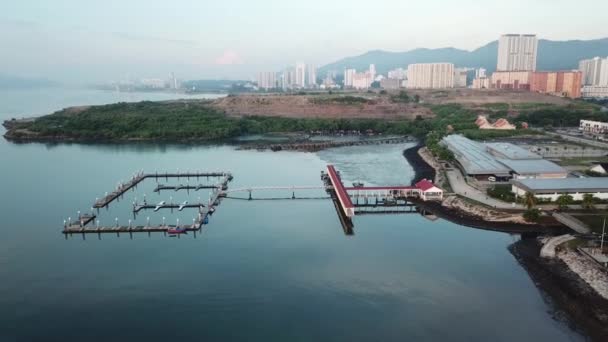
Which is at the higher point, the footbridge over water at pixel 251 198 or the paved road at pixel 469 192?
the paved road at pixel 469 192

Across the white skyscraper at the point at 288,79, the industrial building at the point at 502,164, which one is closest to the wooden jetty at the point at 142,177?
the industrial building at the point at 502,164

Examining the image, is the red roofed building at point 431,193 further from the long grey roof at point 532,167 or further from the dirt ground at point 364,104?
the dirt ground at point 364,104

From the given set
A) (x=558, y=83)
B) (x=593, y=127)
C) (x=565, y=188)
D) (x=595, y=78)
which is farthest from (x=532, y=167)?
(x=595, y=78)

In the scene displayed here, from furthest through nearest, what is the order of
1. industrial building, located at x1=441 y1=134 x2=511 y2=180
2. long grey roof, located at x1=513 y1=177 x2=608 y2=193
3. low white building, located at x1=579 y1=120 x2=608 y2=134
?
low white building, located at x1=579 y1=120 x2=608 y2=134, industrial building, located at x1=441 y1=134 x2=511 y2=180, long grey roof, located at x1=513 y1=177 x2=608 y2=193

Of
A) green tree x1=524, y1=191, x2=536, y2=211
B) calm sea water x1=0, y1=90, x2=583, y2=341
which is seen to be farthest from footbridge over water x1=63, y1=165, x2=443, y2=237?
green tree x1=524, y1=191, x2=536, y2=211

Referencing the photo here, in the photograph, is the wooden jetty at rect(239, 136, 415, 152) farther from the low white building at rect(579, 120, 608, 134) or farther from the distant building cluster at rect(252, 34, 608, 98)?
the distant building cluster at rect(252, 34, 608, 98)
